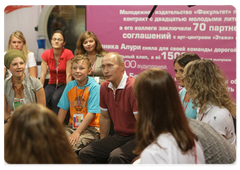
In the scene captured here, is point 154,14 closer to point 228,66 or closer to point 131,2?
point 131,2

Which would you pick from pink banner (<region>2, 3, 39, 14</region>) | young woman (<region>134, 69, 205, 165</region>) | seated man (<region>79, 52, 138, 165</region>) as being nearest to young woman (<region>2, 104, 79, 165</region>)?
young woman (<region>134, 69, 205, 165</region>)

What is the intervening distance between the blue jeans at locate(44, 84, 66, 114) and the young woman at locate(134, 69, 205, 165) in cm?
180

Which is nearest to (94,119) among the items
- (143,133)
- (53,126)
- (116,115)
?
(116,115)

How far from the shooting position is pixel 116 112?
255 centimetres

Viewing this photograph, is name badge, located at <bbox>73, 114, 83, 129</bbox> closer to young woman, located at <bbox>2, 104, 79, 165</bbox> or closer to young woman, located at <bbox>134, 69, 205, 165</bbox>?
young woman, located at <bbox>134, 69, 205, 165</bbox>

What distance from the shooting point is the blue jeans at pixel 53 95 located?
3162 mm

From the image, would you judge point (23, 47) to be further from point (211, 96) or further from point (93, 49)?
point (211, 96)

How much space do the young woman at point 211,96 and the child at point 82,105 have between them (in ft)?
3.23

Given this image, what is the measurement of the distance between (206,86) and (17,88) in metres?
1.68

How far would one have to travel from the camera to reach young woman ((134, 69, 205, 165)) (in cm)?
147

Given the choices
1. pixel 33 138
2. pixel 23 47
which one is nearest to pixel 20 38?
pixel 23 47

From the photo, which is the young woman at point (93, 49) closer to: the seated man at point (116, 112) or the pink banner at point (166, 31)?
the pink banner at point (166, 31)

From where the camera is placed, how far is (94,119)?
289 centimetres

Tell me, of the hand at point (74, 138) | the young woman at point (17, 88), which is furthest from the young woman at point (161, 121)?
the young woman at point (17, 88)
